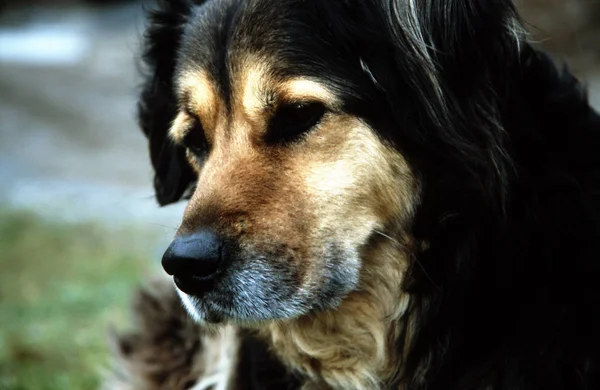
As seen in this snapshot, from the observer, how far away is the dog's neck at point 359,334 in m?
2.76

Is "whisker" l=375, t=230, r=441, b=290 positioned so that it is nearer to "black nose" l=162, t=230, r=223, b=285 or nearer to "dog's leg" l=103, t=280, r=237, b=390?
"black nose" l=162, t=230, r=223, b=285

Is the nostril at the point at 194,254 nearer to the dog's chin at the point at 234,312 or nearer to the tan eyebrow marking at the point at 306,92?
the dog's chin at the point at 234,312

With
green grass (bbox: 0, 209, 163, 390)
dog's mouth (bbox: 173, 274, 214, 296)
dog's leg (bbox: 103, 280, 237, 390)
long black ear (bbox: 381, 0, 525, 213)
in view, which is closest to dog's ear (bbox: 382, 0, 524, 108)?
long black ear (bbox: 381, 0, 525, 213)

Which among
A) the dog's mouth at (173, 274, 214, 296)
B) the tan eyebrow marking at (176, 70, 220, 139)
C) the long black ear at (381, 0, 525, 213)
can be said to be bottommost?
the dog's mouth at (173, 274, 214, 296)

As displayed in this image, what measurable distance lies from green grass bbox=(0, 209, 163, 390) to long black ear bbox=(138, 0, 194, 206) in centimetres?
98

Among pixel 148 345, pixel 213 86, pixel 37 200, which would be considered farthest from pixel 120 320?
pixel 37 200

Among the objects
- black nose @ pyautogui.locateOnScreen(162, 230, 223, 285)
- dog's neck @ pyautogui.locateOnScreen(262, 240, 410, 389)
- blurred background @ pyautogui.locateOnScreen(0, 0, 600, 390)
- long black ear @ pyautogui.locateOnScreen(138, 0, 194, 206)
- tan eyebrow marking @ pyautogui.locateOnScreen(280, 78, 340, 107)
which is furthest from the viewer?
blurred background @ pyautogui.locateOnScreen(0, 0, 600, 390)

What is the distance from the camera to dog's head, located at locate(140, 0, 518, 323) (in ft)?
8.27

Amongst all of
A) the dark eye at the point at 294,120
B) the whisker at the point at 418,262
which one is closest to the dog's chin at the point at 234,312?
the whisker at the point at 418,262

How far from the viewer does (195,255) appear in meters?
2.46

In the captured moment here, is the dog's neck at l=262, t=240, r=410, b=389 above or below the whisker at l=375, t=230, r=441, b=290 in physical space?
below

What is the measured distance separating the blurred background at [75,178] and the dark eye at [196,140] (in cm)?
60

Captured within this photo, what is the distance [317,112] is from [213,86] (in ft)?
1.31

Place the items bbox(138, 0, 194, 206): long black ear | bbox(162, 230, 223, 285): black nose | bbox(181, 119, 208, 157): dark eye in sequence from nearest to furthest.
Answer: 1. bbox(162, 230, 223, 285): black nose
2. bbox(181, 119, 208, 157): dark eye
3. bbox(138, 0, 194, 206): long black ear
